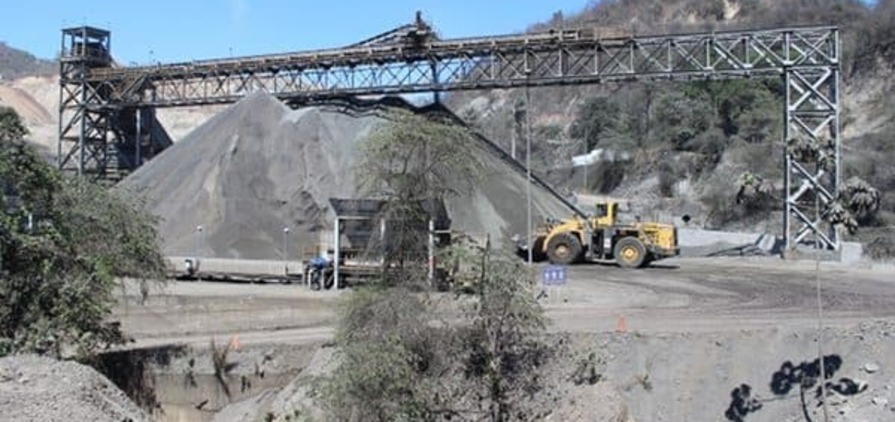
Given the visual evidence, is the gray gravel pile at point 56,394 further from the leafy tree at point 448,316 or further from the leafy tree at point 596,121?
the leafy tree at point 596,121

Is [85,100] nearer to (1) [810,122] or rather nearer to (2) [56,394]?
(1) [810,122]

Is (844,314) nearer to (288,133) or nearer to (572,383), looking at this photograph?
(572,383)

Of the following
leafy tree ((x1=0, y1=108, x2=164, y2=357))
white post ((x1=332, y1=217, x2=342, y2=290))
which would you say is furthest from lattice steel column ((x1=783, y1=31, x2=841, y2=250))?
leafy tree ((x1=0, y1=108, x2=164, y2=357))

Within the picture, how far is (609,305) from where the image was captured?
1503 inches

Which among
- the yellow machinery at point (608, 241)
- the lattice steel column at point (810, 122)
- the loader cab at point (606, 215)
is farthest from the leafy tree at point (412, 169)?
the lattice steel column at point (810, 122)

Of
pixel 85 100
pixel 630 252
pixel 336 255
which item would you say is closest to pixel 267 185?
pixel 336 255

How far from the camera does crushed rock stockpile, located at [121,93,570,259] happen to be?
5675 centimetres

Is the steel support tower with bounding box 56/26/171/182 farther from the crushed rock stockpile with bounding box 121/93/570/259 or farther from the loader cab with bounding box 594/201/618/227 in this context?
the loader cab with bounding box 594/201/618/227

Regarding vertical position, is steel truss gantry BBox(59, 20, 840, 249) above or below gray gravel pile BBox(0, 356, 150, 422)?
above

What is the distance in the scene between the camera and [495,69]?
6769 cm

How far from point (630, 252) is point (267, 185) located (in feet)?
70.7

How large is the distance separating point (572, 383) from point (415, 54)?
43.9 meters

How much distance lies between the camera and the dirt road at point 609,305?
32.2 m

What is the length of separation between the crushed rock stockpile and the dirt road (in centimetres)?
918
